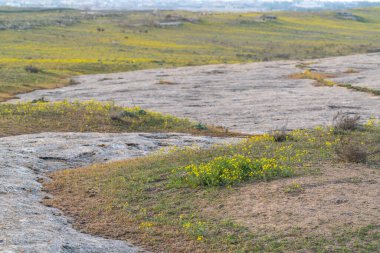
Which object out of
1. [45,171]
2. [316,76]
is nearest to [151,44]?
[316,76]

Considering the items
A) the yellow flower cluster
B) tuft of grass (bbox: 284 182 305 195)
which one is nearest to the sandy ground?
tuft of grass (bbox: 284 182 305 195)

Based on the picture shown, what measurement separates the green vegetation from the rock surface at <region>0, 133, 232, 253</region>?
2150 millimetres

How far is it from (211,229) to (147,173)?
4693 millimetres

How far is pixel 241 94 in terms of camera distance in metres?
37.5

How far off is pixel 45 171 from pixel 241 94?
2136cm

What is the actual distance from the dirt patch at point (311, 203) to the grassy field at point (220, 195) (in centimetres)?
3

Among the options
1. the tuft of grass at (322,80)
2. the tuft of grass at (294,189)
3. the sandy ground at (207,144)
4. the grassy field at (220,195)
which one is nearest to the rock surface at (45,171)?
the sandy ground at (207,144)

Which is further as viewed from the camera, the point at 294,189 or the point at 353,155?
the point at 353,155

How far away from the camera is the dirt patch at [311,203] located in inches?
466

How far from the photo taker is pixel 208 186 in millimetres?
14625

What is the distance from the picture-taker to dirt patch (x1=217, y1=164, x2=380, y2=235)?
1183 centimetres

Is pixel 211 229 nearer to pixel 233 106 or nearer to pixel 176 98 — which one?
pixel 233 106

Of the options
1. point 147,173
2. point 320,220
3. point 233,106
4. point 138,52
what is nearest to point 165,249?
point 320,220

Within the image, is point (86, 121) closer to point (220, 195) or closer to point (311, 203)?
point (220, 195)
